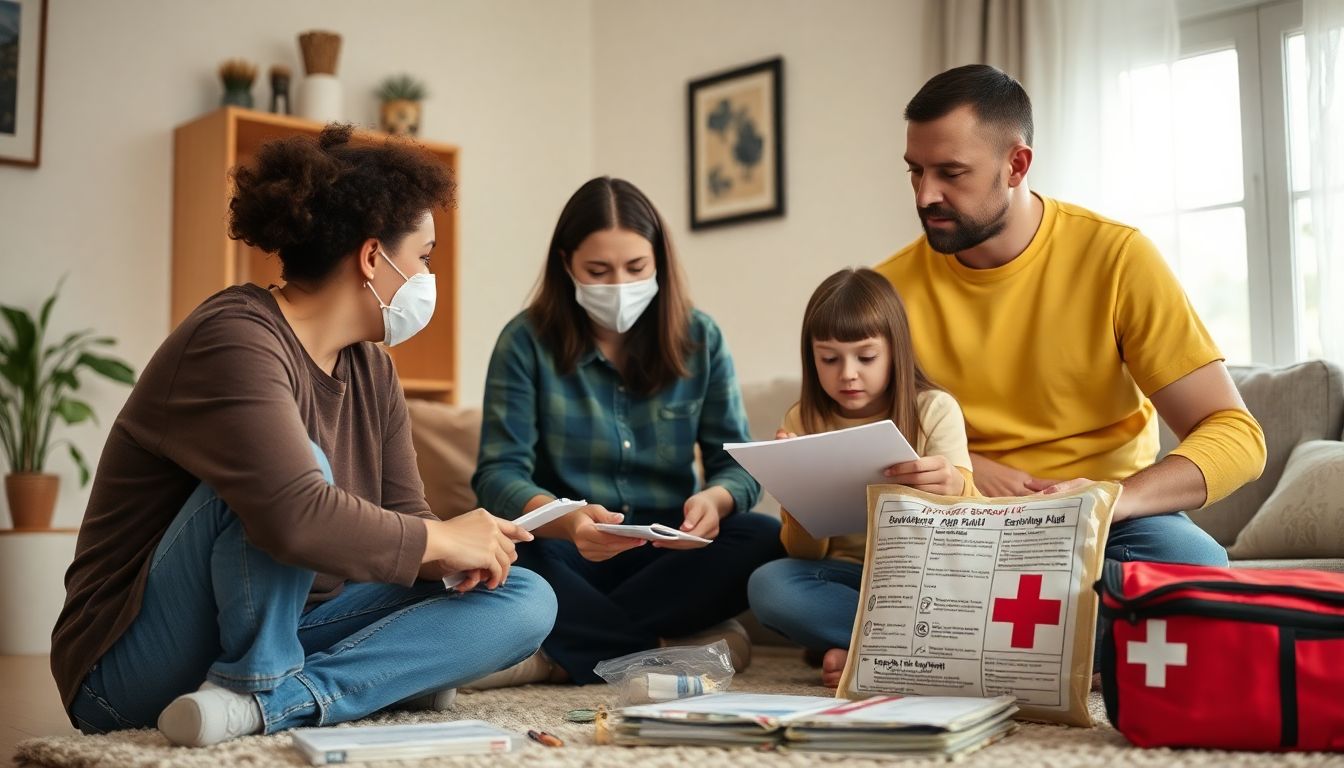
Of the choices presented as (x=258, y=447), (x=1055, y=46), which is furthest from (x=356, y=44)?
(x=258, y=447)

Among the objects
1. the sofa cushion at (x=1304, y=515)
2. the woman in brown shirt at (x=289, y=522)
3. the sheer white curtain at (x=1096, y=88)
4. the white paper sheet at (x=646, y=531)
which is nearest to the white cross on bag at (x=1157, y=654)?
the white paper sheet at (x=646, y=531)

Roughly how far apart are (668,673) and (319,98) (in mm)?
2661

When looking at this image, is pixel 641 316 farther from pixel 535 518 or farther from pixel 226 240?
pixel 226 240

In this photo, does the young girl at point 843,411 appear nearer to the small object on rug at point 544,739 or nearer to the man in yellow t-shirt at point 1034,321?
the man in yellow t-shirt at point 1034,321

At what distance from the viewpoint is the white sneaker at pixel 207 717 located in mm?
1440

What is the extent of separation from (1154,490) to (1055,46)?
198 cm

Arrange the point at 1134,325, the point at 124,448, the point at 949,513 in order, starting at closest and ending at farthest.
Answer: the point at 124,448 < the point at 949,513 < the point at 1134,325

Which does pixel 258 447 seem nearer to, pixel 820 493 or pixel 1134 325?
pixel 820 493

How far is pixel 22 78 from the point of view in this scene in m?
3.62

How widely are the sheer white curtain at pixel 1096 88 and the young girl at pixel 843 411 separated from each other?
4.97 ft

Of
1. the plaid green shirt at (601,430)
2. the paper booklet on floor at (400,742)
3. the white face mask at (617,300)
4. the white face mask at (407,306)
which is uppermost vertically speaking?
the white face mask at (617,300)

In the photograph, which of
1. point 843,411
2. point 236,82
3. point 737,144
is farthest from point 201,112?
point 843,411

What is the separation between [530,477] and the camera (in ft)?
7.61

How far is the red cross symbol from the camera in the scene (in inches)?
60.3
